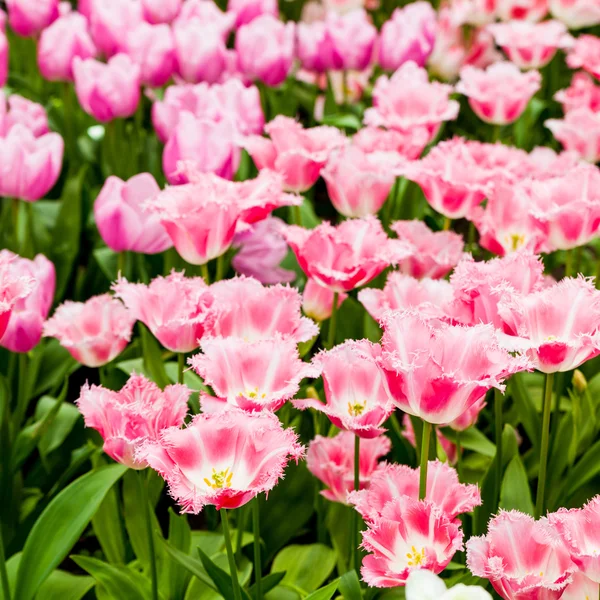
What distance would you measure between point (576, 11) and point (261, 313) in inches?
82.7

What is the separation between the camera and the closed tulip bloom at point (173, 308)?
1111 millimetres

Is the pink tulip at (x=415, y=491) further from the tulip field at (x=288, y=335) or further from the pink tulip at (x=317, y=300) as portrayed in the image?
the pink tulip at (x=317, y=300)

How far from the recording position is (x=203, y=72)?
2193 mm

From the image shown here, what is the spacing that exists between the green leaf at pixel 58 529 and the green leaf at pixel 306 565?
320 mm

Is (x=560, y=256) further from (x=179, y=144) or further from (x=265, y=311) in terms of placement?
(x=265, y=311)

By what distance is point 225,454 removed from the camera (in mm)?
910

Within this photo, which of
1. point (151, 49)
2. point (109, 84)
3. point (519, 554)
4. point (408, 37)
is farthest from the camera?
point (408, 37)

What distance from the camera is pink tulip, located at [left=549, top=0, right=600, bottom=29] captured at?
9.16ft

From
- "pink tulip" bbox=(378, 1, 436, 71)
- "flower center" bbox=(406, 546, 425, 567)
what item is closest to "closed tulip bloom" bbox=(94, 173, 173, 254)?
"flower center" bbox=(406, 546, 425, 567)

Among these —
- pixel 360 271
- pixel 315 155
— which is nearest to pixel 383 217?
pixel 315 155

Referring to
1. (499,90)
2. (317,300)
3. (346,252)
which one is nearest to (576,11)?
(499,90)

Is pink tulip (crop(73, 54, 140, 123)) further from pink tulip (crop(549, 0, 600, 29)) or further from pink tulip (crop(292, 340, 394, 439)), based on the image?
pink tulip (crop(549, 0, 600, 29))

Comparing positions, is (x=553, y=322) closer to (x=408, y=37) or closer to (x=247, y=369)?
(x=247, y=369)

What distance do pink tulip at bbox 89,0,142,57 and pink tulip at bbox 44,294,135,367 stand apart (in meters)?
1.05
